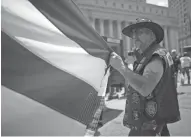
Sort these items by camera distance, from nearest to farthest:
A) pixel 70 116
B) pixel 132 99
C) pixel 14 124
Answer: pixel 14 124 < pixel 70 116 < pixel 132 99

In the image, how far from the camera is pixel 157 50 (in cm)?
131

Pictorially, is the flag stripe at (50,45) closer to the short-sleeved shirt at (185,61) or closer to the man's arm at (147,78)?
the man's arm at (147,78)

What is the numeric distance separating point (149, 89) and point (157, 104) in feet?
0.44

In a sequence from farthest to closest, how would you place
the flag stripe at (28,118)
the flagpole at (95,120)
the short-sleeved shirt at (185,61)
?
the short-sleeved shirt at (185,61) → the flagpole at (95,120) → the flag stripe at (28,118)

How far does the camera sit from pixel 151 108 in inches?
51.4

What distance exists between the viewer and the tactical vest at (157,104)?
1.30 meters

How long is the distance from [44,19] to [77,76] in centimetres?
37

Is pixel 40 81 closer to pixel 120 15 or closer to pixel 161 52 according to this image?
pixel 161 52

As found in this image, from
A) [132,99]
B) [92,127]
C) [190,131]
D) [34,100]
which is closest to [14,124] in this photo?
[34,100]

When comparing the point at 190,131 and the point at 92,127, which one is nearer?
the point at 92,127

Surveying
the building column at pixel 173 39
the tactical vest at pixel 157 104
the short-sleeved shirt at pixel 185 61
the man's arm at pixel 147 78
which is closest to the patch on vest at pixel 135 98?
the tactical vest at pixel 157 104

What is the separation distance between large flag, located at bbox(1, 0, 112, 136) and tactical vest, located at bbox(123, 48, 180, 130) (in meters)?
0.27

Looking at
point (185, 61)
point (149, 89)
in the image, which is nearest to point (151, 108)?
point (149, 89)

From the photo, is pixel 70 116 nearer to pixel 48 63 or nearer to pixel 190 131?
pixel 48 63
